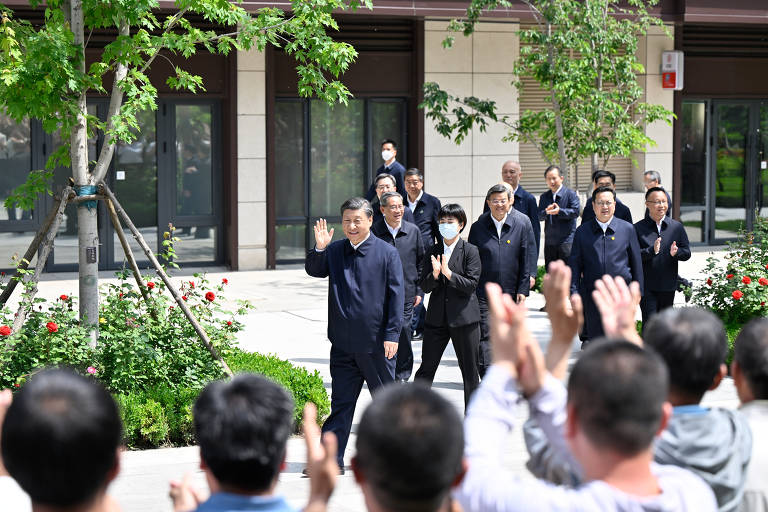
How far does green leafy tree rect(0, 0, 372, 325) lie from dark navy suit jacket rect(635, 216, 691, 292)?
3256mm

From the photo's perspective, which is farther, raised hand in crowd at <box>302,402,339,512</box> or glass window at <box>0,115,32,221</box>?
glass window at <box>0,115,32,221</box>

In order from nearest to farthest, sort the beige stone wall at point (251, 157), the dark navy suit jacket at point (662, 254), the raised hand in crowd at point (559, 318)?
the raised hand in crowd at point (559, 318) < the dark navy suit jacket at point (662, 254) < the beige stone wall at point (251, 157)

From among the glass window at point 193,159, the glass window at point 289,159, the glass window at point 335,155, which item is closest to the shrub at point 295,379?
the glass window at point 193,159

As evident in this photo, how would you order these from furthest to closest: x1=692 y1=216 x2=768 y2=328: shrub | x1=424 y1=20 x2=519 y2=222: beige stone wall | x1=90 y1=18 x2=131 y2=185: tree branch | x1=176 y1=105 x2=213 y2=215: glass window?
x1=424 y1=20 x2=519 y2=222: beige stone wall < x1=176 y1=105 x2=213 y2=215: glass window < x1=692 y1=216 x2=768 y2=328: shrub < x1=90 y1=18 x2=131 y2=185: tree branch

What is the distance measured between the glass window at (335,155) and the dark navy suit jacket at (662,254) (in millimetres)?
8519

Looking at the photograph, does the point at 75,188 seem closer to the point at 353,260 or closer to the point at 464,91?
the point at 353,260

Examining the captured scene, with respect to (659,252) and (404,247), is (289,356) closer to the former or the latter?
(404,247)

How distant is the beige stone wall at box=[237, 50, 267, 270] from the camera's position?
17547 millimetres

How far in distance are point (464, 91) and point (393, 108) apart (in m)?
1.23

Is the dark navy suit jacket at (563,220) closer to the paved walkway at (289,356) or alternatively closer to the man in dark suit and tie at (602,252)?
the paved walkway at (289,356)

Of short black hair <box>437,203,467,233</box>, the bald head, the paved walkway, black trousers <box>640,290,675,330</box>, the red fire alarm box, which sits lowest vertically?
the paved walkway

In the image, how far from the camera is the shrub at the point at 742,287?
1114 cm

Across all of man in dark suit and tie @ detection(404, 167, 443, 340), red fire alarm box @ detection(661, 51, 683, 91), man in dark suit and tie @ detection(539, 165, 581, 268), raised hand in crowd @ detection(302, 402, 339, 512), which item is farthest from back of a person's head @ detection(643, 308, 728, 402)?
red fire alarm box @ detection(661, 51, 683, 91)

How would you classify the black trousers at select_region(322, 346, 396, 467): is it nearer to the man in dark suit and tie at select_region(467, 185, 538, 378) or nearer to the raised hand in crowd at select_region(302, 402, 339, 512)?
the man in dark suit and tie at select_region(467, 185, 538, 378)
